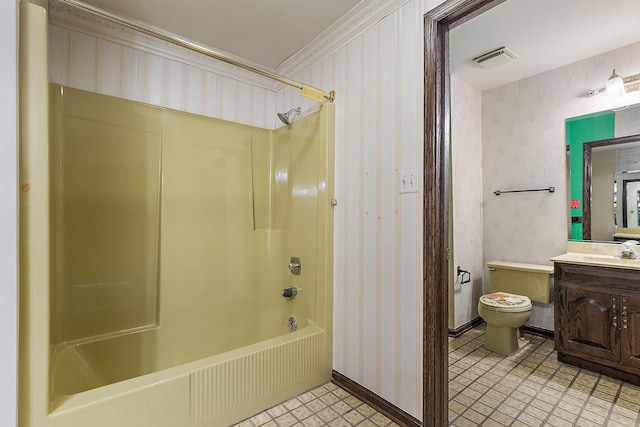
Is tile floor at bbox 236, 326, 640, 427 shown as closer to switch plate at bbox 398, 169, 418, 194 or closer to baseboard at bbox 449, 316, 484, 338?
baseboard at bbox 449, 316, 484, 338

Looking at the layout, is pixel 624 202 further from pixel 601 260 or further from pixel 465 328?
pixel 465 328

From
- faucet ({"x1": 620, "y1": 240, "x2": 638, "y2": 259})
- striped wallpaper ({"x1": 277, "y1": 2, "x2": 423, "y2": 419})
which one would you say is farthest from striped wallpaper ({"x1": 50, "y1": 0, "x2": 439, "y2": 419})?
faucet ({"x1": 620, "y1": 240, "x2": 638, "y2": 259})

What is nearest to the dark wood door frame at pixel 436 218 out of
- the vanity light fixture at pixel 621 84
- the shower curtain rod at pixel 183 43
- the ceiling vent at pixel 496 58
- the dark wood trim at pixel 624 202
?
the shower curtain rod at pixel 183 43

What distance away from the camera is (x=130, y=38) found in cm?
194

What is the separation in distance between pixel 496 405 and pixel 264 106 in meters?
2.64

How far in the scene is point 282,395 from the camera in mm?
1647

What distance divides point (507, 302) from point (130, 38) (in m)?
3.35

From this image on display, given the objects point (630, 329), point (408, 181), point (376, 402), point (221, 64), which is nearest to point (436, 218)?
point (408, 181)

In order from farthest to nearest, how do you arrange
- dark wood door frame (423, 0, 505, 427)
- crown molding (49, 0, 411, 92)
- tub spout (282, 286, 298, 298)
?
tub spout (282, 286, 298, 298) → crown molding (49, 0, 411, 92) → dark wood door frame (423, 0, 505, 427)

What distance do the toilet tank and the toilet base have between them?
16.8 inches

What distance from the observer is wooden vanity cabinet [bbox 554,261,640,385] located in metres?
1.87

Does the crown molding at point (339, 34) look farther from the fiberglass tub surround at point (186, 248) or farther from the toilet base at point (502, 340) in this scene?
the toilet base at point (502, 340)

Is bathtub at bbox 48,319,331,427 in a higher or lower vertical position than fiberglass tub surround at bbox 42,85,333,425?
lower

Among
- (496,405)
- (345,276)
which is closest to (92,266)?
(345,276)
